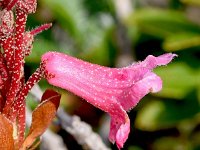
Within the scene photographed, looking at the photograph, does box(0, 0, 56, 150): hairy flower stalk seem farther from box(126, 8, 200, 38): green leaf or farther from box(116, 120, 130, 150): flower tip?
box(126, 8, 200, 38): green leaf

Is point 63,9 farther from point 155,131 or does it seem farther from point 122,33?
point 155,131

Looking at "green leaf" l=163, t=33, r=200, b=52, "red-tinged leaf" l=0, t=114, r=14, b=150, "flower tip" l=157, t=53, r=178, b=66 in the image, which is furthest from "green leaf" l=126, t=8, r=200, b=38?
"red-tinged leaf" l=0, t=114, r=14, b=150

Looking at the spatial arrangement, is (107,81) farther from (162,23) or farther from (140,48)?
(140,48)

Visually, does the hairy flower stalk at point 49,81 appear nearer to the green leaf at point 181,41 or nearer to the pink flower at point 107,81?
the pink flower at point 107,81

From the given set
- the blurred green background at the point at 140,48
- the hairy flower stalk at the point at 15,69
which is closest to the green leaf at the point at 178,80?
the blurred green background at the point at 140,48

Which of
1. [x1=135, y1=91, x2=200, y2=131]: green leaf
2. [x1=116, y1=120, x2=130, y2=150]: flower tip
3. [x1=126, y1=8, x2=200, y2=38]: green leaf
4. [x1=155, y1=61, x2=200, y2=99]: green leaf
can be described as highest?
[x1=116, y1=120, x2=130, y2=150]: flower tip

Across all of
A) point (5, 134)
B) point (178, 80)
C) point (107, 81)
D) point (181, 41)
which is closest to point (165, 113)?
point (178, 80)

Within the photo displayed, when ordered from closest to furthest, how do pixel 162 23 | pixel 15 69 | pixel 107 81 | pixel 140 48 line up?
pixel 15 69 < pixel 107 81 < pixel 162 23 < pixel 140 48
